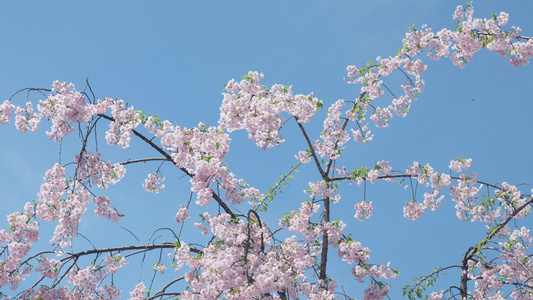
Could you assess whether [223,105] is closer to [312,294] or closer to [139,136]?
[139,136]

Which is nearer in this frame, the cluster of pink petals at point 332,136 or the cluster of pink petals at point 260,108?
the cluster of pink petals at point 260,108

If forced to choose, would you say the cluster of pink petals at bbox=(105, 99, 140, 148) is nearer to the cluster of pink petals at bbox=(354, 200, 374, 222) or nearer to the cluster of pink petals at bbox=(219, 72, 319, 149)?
the cluster of pink petals at bbox=(219, 72, 319, 149)

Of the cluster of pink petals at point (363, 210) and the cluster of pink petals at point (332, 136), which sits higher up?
the cluster of pink petals at point (332, 136)

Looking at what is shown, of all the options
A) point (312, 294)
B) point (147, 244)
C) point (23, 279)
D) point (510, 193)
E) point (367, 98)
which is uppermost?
point (367, 98)

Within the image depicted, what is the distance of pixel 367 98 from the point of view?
862 cm

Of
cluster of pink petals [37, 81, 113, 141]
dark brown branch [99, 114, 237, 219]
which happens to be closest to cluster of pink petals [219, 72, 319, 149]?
dark brown branch [99, 114, 237, 219]

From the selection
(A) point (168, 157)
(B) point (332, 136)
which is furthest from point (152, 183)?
(B) point (332, 136)

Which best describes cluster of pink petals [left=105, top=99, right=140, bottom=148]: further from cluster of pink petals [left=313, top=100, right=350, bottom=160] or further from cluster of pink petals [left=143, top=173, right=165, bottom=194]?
cluster of pink petals [left=313, top=100, right=350, bottom=160]

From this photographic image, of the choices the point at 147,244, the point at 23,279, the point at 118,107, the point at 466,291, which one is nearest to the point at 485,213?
the point at 466,291

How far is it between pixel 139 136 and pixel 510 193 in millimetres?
6245

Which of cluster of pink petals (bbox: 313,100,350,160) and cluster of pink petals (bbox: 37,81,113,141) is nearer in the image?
cluster of pink petals (bbox: 37,81,113,141)

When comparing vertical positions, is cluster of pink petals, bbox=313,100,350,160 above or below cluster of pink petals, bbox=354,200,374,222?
above

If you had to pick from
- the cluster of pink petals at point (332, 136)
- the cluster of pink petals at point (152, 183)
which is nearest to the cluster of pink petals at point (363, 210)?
the cluster of pink petals at point (332, 136)

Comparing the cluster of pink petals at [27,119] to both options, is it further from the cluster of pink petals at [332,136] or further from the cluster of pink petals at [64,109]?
the cluster of pink petals at [332,136]
